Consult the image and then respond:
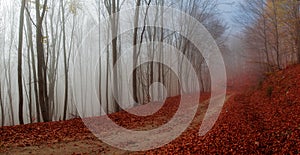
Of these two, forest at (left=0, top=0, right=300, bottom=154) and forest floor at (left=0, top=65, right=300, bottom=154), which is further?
forest at (left=0, top=0, right=300, bottom=154)

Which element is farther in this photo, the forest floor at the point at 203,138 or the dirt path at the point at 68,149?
the dirt path at the point at 68,149

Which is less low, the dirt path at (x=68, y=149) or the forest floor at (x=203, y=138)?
the forest floor at (x=203, y=138)

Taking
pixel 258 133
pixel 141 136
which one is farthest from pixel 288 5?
pixel 141 136

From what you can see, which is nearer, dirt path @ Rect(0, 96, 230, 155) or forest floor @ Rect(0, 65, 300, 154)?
forest floor @ Rect(0, 65, 300, 154)

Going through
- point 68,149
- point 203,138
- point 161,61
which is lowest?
point 68,149

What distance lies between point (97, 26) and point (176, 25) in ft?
27.5

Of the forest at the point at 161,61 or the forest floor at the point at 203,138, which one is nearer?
the forest floor at the point at 203,138

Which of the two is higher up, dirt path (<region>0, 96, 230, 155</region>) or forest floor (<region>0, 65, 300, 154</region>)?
forest floor (<region>0, 65, 300, 154</region>)

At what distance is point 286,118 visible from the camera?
738 centimetres

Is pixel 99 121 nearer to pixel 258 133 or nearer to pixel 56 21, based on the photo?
pixel 258 133

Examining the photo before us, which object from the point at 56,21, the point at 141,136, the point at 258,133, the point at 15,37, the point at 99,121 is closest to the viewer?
the point at 258,133

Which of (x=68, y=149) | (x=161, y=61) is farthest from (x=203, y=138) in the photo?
(x=161, y=61)

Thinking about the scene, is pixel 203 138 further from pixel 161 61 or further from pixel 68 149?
pixel 161 61

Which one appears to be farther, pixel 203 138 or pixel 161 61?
pixel 161 61
